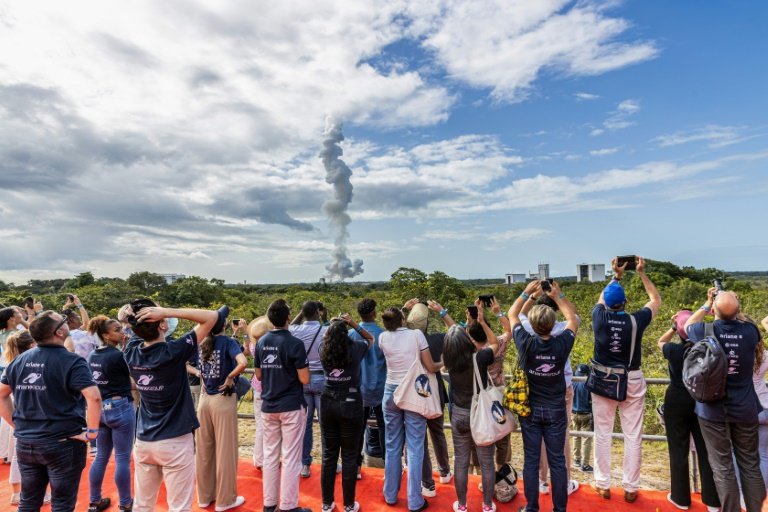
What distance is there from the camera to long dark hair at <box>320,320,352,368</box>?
12.2 feet

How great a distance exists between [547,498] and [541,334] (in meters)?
1.72

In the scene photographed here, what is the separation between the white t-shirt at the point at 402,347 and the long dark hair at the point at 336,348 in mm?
361

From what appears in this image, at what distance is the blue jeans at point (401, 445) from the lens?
3895 millimetres

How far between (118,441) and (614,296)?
4.48 metres

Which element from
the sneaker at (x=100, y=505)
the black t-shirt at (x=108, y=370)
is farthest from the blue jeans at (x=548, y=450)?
the sneaker at (x=100, y=505)

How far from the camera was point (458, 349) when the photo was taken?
3717 mm

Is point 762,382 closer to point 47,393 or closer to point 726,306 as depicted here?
point 726,306

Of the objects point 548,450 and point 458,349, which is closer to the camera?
point 548,450

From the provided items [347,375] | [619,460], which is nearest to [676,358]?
[347,375]

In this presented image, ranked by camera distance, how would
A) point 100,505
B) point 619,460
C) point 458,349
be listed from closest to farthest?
point 458,349 → point 100,505 → point 619,460

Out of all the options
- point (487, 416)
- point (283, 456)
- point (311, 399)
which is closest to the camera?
point (487, 416)

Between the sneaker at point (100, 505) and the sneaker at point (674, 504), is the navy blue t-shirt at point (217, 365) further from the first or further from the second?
the sneaker at point (674, 504)

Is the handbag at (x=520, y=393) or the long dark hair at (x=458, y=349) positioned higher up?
the long dark hair at (x=458, y=349)

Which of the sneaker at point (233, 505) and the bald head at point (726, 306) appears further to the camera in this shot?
the sneaker at point (233, 505)
